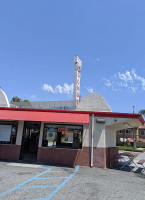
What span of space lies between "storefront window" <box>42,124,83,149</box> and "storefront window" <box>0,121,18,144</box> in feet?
6.90

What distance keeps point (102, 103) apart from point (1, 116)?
7.29 m

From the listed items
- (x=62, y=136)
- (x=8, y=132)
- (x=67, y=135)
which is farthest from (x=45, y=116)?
(x=8, y=132)

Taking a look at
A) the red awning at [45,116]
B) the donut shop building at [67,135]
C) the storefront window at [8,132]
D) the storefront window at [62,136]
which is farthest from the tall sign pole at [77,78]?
the storefront window at [8,132]

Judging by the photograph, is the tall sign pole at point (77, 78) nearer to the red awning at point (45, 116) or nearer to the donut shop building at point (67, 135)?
the donut shop building at point (67, 135)

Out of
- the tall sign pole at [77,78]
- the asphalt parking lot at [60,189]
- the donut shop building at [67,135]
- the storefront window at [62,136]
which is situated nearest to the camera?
the asphalt parking lot at [60,189]

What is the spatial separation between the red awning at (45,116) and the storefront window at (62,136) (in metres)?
0.90

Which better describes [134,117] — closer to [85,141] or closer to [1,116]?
[85,141]

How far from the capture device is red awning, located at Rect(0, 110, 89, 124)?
9.71 m

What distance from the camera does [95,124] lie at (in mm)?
10336

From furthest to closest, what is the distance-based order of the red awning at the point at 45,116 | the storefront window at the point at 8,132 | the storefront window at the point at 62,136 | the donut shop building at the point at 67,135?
the storefront window at the point at 8,132 → the storefront window at the point at 62,136 → the donut shop building at the point at 67,135 → the red awning at the point at 45,116

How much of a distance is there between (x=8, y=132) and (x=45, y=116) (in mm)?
3043

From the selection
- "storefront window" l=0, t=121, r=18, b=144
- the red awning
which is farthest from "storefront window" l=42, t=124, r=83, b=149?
"storefront window" l=0, t=121, r=18, b=144

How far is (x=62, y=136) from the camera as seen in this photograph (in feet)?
34.5

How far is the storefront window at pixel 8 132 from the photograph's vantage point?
1085 cm
